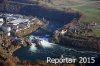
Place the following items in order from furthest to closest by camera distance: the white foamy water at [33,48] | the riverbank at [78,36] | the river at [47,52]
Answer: the white foamy water at [33,48]
the riverbank at [78,36]
the river at [47,52]

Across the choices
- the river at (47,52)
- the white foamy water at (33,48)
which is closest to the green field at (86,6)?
the river at (47,52)

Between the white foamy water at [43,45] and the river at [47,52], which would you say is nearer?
the river at [47,52]

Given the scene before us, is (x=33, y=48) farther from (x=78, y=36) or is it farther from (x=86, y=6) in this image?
(x=86, y=6)

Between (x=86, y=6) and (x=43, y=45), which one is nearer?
(x=43, y=45)

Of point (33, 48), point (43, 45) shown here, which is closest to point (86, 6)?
point (43, 45)

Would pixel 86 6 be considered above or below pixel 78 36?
above

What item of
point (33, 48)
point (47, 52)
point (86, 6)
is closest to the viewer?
point (47, 52)

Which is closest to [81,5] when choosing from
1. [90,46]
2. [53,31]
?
[53,31]

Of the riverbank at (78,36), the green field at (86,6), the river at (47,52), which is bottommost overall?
the river at (47,52)

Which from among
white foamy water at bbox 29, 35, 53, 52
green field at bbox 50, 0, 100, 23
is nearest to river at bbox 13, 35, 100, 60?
white foamy water at bbox 29, 35, 53, 52

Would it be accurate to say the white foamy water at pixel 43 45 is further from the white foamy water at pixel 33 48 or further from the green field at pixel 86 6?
the green field at pixel 86 6

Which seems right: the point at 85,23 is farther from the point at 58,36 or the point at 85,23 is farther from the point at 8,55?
the point at 8,55
